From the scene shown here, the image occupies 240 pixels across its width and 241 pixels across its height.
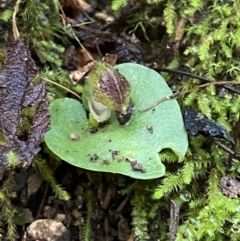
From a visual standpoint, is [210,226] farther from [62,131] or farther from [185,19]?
[185,19]

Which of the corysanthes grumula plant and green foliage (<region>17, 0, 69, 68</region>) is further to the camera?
green foliage (<region>17, 0, 69, 68</region>)

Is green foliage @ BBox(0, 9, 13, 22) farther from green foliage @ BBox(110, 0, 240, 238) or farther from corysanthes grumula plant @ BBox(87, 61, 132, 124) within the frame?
green foliage @ BBox(110, 0, 240, 238)

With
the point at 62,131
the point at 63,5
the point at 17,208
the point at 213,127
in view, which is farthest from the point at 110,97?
the point at 63,5

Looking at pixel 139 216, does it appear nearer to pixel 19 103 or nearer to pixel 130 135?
pixel 130 135

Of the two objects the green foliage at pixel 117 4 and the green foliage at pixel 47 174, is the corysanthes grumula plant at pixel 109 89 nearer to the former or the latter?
the green foliage at pixel 47 174

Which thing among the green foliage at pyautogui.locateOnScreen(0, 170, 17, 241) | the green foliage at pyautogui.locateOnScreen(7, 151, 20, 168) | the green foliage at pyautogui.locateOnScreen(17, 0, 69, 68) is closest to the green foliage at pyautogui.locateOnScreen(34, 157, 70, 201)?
the green foliage at pyautogui.locateOnScreen(0, 170, 17, 241)

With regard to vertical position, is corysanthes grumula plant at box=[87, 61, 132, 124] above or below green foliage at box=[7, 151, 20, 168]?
above
